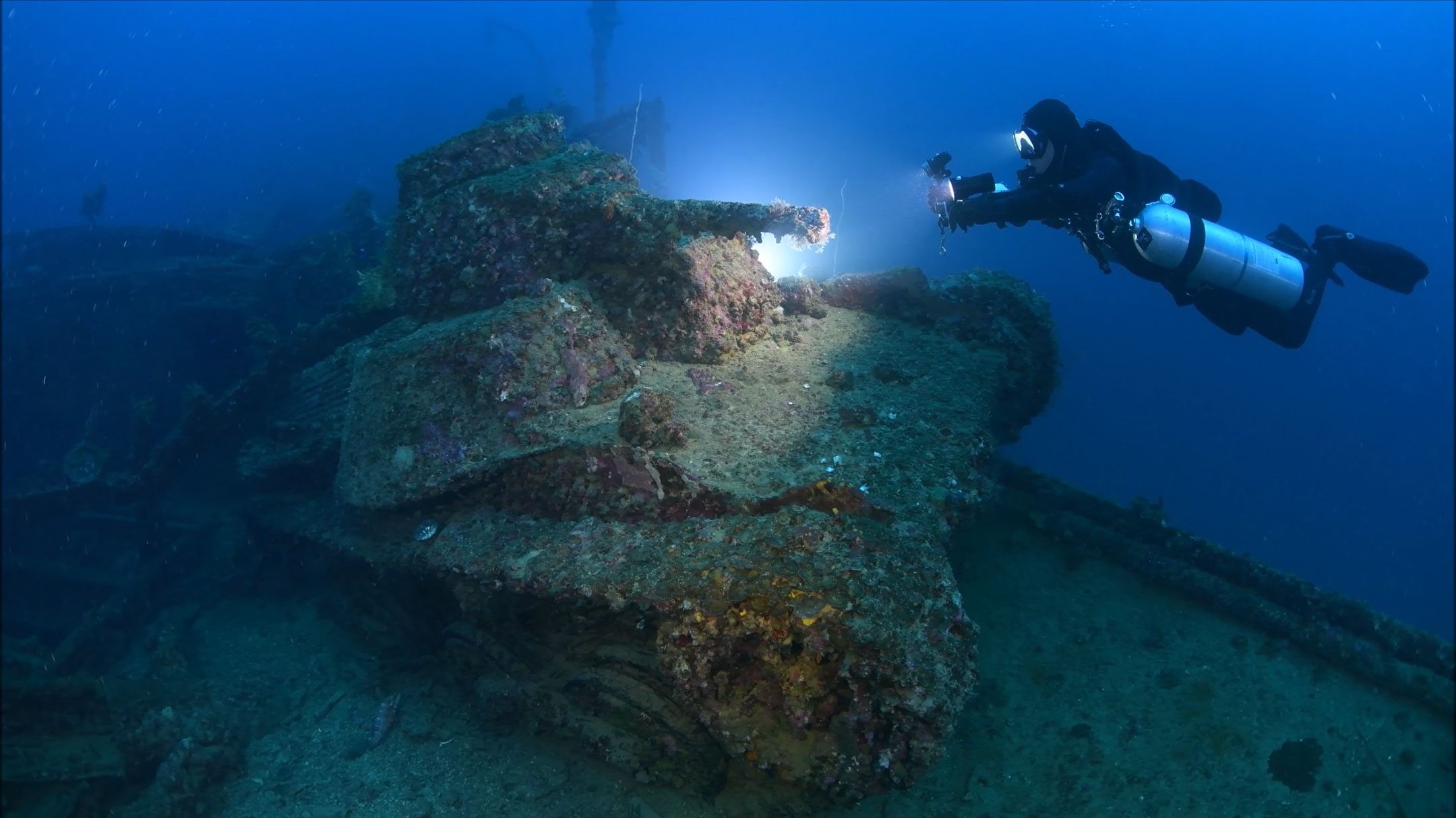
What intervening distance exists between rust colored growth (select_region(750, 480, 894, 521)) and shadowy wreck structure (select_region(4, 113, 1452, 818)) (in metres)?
0.01

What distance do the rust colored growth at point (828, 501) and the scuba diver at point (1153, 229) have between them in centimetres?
335

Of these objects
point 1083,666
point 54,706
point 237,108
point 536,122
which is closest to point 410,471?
point 54,706

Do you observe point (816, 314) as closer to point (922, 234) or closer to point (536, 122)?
point (536, 122)

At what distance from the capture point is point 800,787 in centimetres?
295

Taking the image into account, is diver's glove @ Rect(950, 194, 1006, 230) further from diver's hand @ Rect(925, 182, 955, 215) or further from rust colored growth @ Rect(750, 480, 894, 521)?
rust colored growth @ Rect(750, 480, 894, 521)

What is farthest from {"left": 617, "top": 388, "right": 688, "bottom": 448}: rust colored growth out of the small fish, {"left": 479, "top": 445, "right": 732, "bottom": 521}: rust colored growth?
the small fish

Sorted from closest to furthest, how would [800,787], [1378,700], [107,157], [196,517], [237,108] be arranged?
[800,787] < [1378,700] < [196,517] < [107,157] < [237,108]

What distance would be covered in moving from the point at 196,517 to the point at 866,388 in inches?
360

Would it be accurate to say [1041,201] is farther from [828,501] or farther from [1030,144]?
[828,501]

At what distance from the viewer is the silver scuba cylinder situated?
6.14 metres

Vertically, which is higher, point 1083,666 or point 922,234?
point 922,234

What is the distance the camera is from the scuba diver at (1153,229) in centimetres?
585

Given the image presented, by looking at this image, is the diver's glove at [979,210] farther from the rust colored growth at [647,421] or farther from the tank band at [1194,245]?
the rust colored growth at [647,421]

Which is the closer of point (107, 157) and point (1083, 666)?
point (1083, 666)
